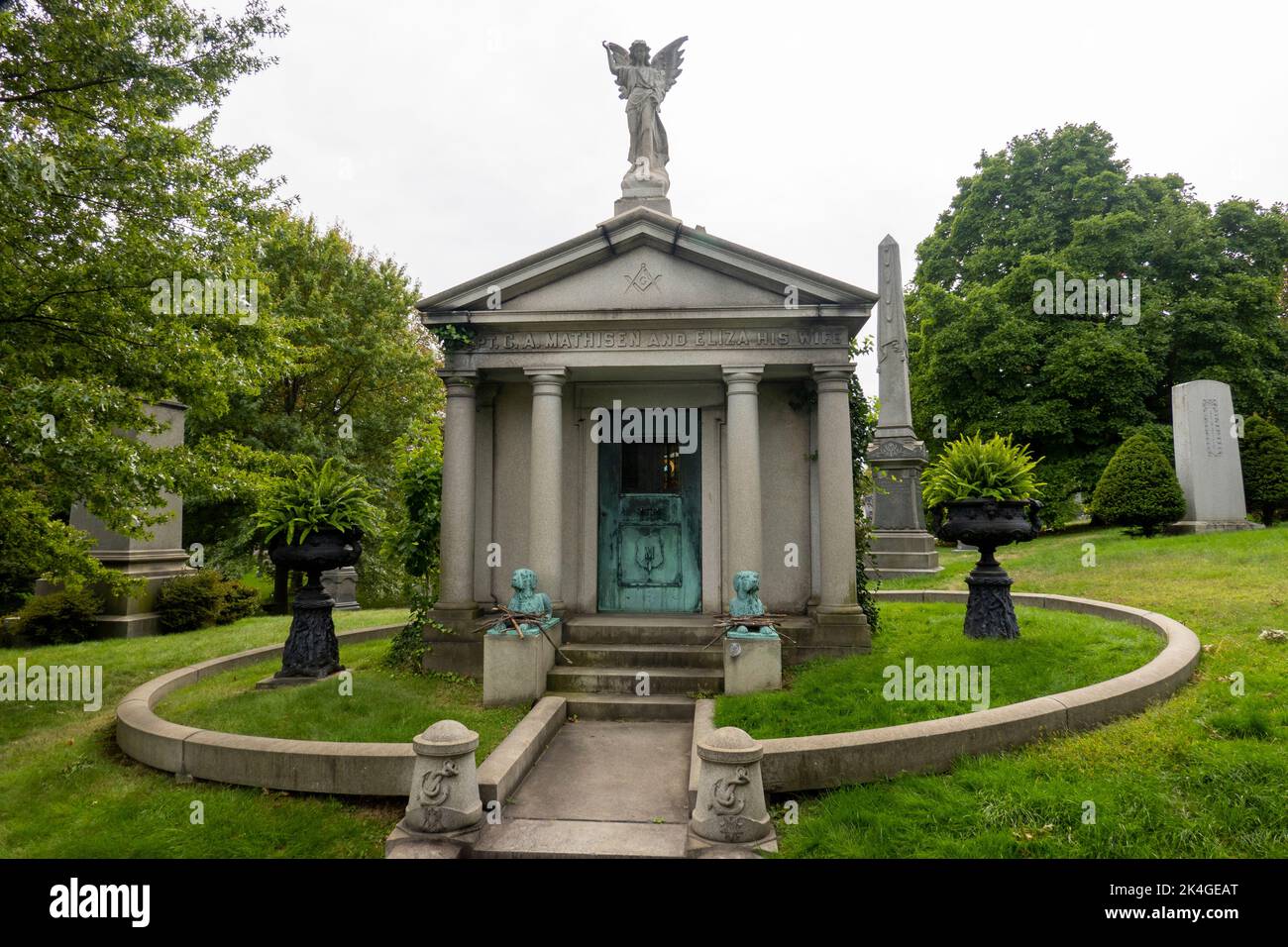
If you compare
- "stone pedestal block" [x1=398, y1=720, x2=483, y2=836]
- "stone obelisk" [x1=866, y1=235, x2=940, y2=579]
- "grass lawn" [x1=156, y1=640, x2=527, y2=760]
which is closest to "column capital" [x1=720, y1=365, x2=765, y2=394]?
"grass lawn" [x1=156, y1=640, x2=527, y2=760]

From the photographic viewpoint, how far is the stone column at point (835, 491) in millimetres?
8000

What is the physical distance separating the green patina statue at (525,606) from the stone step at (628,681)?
0.63 m

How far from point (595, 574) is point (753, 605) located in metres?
2.79

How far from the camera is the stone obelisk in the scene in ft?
54.5

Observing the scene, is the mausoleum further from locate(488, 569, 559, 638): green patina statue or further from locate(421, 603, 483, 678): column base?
locate(488, 569, 559, 638): green patina statue

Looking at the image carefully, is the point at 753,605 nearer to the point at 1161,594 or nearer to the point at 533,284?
the point at 533,284

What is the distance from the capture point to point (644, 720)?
692 cm

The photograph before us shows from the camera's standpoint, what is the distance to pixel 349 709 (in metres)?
6.60

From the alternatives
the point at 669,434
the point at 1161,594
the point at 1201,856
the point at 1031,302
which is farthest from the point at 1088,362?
the point at 1201,856

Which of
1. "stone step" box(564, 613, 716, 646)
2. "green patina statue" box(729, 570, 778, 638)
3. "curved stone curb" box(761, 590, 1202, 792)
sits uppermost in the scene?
"green patina statue" box(729, 570, 778, 638)

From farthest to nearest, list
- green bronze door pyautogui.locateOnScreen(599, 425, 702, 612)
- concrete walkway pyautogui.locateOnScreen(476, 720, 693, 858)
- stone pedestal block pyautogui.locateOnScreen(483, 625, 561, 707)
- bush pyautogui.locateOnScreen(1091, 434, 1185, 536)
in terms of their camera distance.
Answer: bush pyautogui.locateOnScreen(1091, 434, 1185, 536)
green bronze door pyautogui.locateOnScreen(599, 425, 702, 612)
stone pedestal block pyautogui.locateOnScreen(483, 625, 561, 707)
concrete walkway pyautogui.locateOnScreen(476, 720, 693, 858)

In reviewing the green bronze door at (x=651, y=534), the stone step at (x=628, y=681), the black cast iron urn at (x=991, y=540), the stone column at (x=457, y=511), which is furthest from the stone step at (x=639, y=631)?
the black cast iron urn at (x=991, y=540)

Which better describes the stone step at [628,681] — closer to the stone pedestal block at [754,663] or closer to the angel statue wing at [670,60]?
the stone pedestal block at [754,663]

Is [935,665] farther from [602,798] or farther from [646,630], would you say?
[602,798]
